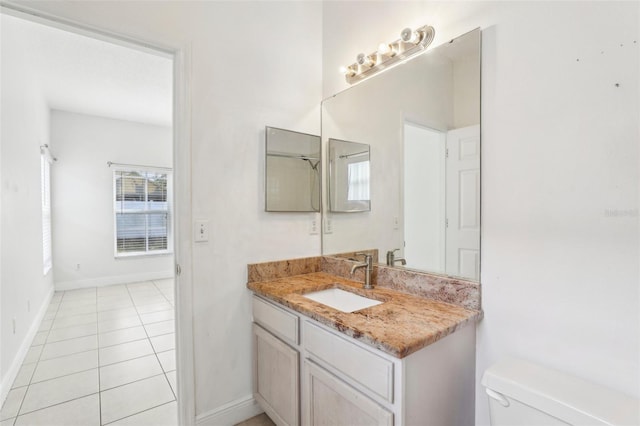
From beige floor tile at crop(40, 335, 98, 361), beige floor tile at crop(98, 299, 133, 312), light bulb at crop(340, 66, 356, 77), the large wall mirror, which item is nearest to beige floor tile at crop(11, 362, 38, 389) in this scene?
beige floor tile at crop(40, 335, 98, 361)

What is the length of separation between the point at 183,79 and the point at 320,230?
122 cm

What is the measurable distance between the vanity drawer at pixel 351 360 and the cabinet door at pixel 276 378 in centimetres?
18

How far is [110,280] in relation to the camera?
502 centimetres

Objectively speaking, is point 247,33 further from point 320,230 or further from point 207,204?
point 320,230

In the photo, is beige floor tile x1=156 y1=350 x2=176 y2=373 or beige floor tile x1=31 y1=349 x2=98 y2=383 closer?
beige floor tile x1=31 y1=349 x2=98 y2=383

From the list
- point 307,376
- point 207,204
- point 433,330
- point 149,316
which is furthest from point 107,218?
point 433,330

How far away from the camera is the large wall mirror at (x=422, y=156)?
54.4 inches

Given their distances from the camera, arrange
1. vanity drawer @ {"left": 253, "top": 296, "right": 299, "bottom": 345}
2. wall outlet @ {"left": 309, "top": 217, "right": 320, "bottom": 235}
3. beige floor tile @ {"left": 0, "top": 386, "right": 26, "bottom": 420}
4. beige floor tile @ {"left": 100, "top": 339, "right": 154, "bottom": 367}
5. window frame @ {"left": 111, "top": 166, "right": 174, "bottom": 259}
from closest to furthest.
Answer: vanity drawer @ {"left": 253, "top": 296, "right": 299, "bottom": 345}, beige floor tile @ {"left": 0, "top": 386, "right": 26, "bottom": 420}, wall outlet @ {"left": 309, "top": 217, "right": 320, "bottom": 235}, beige floor tile @ {"left": 100, "top": 339, "right": 154, "bottom": 367}, window frame @ {"left": 111, "top": 166, "right": 174, "bottom": 259}

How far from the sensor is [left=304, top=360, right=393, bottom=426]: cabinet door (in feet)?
3.61

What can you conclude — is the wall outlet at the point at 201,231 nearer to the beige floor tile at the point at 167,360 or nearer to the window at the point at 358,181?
the window at the point at 358,181

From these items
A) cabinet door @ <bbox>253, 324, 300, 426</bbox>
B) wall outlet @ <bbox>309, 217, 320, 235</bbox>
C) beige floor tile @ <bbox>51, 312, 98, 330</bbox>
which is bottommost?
beige floor tile @ <bbox>51, 312, 98, 330</bbox>

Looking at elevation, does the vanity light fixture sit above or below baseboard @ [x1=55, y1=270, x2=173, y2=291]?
above

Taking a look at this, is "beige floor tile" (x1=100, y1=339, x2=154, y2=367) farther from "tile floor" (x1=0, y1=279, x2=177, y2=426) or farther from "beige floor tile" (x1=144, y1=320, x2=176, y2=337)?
"beige floor tile" (x1=144, y1=320, x2=176, y2=337)

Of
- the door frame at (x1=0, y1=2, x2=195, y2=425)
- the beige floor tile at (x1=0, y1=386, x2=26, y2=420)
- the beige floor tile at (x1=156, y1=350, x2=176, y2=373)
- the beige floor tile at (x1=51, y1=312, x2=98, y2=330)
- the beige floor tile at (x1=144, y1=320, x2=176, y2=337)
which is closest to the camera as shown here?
the door frame at (x1=0, y1=2, x2=195, y2=425)
